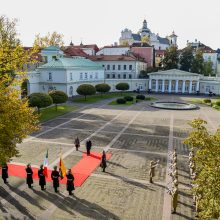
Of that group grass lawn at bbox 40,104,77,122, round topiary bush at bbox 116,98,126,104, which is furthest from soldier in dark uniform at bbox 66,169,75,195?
round topiary bush at bbox 116,98,126,104

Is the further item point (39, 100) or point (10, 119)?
point (39, 100)

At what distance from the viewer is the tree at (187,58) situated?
83.1 metres

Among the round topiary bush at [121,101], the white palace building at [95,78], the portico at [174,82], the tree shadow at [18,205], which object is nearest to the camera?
the tree shadow at [18,205]

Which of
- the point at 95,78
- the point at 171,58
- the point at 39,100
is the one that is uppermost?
the point at 171,58

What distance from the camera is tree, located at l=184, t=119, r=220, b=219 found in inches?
295

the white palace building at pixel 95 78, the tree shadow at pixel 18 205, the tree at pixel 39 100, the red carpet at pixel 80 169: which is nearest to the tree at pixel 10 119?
the tree shadow at pixel 18 205

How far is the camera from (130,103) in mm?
53906

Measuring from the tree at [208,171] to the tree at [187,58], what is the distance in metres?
79.7

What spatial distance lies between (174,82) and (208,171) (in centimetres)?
7044

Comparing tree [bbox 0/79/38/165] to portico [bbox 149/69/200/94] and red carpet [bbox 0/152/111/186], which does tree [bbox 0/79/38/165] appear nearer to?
red carpet [bbox 0/152/111/186]

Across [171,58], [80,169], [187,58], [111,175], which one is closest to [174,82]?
[171,58]

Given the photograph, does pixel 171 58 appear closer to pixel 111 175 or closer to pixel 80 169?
pixel 80 169

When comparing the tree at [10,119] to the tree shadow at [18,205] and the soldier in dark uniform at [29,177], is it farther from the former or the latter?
the soldier in dark uniform at [29,177]

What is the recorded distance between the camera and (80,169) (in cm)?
1862
